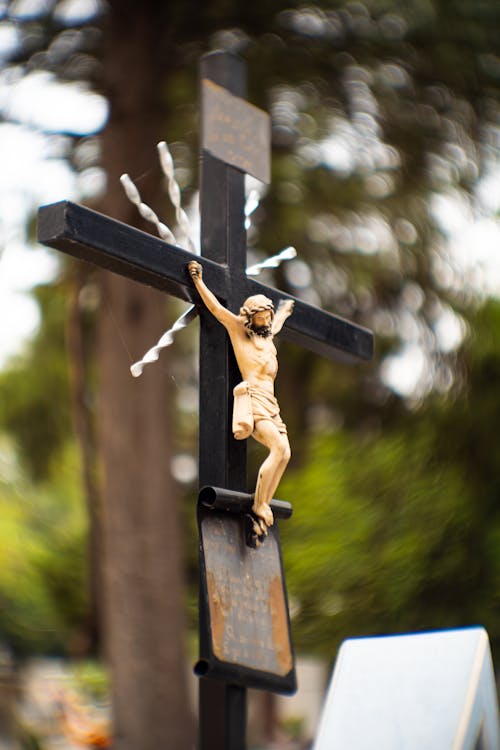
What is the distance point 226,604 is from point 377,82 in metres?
6.43

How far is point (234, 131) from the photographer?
13.2 ft

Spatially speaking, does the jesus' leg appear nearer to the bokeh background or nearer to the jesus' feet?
the jesus' feet

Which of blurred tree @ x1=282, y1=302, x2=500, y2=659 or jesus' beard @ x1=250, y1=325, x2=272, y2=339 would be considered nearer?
jesus' beard @ x1=250, y1=325, x2=272, y2=339

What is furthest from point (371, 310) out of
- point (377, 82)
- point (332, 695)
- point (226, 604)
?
point (226, 604)

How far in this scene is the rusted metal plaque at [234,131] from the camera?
3922 mm

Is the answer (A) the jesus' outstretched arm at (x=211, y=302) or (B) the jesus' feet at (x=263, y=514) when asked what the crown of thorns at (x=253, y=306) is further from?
(B) the jesus' feet at (x=263, y=514)

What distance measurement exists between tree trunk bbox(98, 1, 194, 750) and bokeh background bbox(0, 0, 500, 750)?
0.06 ft

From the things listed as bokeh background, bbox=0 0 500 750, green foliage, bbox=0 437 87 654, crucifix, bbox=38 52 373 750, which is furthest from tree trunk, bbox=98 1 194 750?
crucifix, bbox=38 52 373 750

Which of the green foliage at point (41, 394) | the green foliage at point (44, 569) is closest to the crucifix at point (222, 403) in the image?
the green foliage at point (44, 569)

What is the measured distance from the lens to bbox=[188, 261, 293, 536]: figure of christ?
3395 millimetres

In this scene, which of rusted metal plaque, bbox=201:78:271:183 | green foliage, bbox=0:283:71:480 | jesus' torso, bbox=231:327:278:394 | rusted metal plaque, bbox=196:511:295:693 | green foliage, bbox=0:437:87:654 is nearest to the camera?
rusted metal plaque, bbox=196:511:295:693

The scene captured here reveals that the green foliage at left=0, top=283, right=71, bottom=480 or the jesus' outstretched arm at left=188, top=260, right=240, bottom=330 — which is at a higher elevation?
the jesus' outstretched arm at left=188, top=260, right=240, bottom=330

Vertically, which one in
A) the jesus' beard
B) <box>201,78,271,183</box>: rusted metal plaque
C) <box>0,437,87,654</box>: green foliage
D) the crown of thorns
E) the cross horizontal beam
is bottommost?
<box>0,437,87,654</box>: green foliage

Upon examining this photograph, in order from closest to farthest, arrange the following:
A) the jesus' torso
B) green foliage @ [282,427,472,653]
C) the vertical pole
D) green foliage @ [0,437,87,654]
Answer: the vertical pole → the jesus' torso → green foliage @ [282,427,472,653] → green foliage @ [0,437,87,654]
